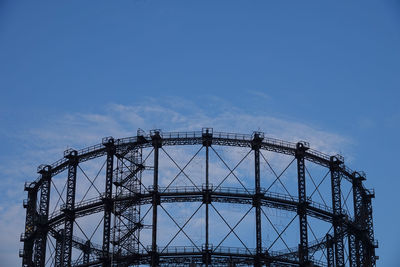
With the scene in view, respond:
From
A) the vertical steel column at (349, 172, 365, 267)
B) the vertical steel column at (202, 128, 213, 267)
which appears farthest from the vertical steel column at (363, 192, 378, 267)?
the vertical steel column at (202, 128, 213, 267)

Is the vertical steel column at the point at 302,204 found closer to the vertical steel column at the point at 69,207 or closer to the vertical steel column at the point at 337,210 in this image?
the vertical steel column at the point at 337,210

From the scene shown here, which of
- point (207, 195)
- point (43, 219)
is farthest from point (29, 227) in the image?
point (207, 195)

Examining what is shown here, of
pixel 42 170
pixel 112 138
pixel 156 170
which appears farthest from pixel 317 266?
pixel 42 170

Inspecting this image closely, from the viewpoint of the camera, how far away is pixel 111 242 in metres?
66.6

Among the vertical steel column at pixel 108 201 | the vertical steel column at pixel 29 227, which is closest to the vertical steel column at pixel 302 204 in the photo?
the vertical steel column at pixel 108 201

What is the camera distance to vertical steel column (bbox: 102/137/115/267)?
216 ft

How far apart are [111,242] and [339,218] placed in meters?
18.4

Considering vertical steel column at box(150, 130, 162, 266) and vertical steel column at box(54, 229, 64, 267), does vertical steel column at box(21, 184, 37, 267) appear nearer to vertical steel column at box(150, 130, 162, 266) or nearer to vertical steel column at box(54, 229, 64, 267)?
vertical steel column at box(54, 229, 64, 267)

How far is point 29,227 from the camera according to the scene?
72812 mm

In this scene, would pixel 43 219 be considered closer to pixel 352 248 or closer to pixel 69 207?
pixel 69 207

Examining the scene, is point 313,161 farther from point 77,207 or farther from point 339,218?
point 77,207

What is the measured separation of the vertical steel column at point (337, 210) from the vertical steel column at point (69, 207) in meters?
21.1

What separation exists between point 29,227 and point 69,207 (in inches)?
220

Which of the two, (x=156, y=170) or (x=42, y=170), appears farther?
(x=42, y=170)
